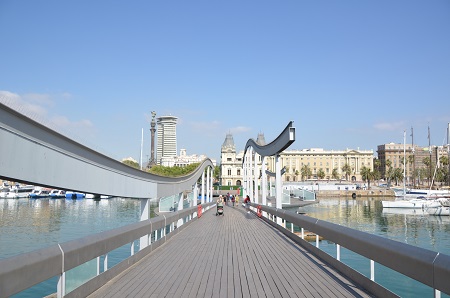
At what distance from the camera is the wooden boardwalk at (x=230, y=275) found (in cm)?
632

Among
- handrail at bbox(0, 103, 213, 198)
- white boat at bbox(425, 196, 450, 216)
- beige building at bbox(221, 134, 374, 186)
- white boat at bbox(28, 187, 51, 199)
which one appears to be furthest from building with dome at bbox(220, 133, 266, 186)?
handrail at bbox(0, 103, 213, 198)

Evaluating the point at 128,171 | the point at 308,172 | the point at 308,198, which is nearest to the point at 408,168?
the point at 308,172

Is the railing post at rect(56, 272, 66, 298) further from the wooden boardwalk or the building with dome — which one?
the building with dome

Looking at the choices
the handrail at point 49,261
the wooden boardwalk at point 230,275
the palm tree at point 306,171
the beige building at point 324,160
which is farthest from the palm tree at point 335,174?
the handrail at point 49,261

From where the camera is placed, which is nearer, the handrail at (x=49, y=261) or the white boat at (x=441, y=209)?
the handrail at (x=49, y=261)

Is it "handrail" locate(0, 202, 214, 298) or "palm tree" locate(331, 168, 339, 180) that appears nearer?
"handrail" locate(0, 202, 214, 298)

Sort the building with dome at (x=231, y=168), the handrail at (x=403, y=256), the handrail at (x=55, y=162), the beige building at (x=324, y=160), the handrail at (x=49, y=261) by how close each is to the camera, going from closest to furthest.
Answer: the handrail at (x=49, y=261) → the handrail at (x=403, y=256) → the handrail at (x=55, y=162) → the building with dome at (x=231, y=168) → the beige building at (x=324, y=160)

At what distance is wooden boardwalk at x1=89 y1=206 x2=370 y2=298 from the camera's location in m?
6.32

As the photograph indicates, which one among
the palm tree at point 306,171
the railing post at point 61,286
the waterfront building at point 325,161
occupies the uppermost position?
the waterfront building at point 325,161

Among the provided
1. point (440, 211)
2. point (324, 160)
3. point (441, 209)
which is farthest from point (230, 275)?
point (324, 160)

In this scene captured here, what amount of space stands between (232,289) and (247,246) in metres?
5.80

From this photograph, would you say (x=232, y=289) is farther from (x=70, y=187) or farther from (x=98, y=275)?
(x=70, y=187)

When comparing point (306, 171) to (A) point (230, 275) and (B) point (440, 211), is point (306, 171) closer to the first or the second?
(B) point (440, 211)

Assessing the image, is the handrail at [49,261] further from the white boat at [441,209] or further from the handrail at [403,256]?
the white boat at [441,209]
